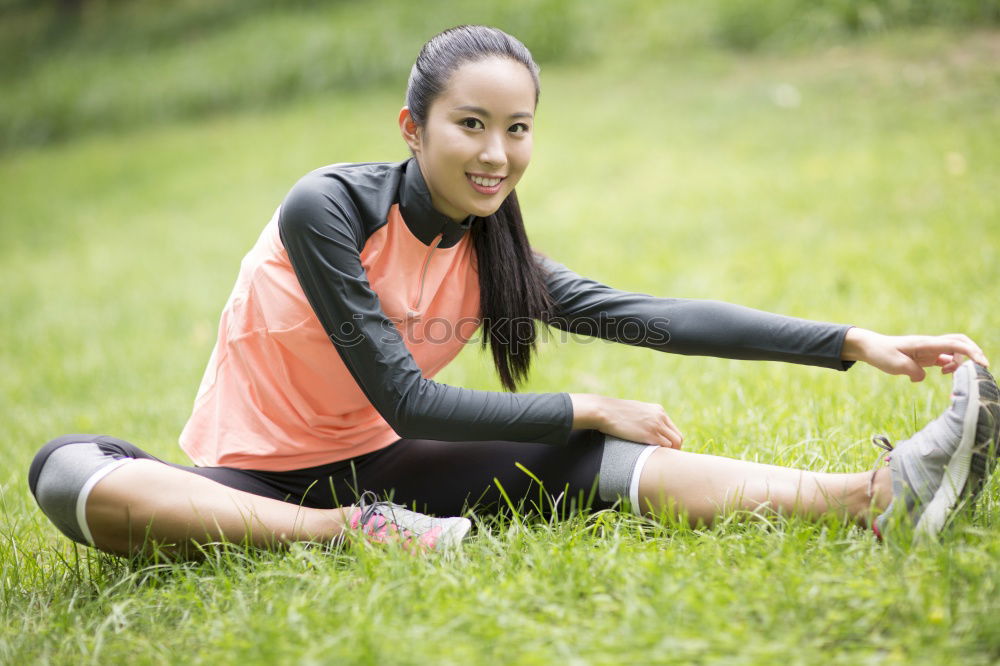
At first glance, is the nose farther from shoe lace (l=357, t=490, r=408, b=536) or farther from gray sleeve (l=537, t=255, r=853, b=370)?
shoe lace (l=357, t=490, r=408, b=536)

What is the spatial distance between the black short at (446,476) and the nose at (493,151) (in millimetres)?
703

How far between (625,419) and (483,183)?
2.22 feet

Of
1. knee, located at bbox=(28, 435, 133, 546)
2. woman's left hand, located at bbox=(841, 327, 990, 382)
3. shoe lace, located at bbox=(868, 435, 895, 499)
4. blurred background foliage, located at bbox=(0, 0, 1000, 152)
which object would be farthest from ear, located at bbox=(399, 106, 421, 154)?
blurred background foliage, located at bbox=(0, 0, 1000, 152)

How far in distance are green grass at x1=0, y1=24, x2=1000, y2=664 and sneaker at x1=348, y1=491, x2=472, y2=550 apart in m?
0.06

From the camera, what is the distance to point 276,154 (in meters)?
9.60

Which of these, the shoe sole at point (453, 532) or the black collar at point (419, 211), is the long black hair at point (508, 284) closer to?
the black collar at point (419, 211)

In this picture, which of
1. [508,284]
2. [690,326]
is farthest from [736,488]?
[508,284]

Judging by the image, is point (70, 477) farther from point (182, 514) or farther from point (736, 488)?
point (736, 488)

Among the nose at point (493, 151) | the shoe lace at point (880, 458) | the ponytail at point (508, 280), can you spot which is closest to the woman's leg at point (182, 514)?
the ponytail at point (508, 280)

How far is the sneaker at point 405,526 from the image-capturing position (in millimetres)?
2225

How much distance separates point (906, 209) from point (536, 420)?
4.36m

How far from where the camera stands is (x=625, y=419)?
7.59 ft

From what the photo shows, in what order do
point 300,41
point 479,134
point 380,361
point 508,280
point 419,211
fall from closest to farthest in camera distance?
1. point 380,361
2. point 479,134
3. point 419,211
4. point 508,280
5. point 300,41

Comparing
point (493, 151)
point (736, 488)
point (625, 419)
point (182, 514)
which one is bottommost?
point (182, 514)
